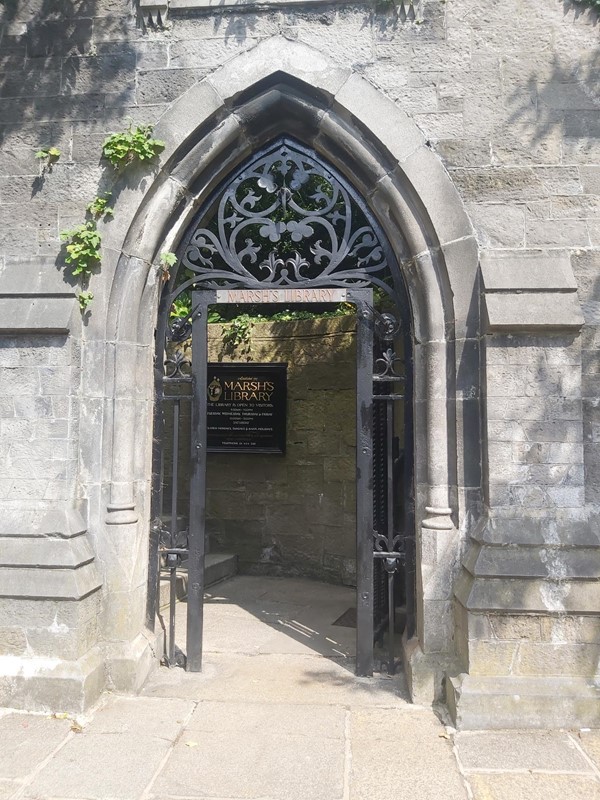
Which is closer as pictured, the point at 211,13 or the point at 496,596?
the point at 496,596

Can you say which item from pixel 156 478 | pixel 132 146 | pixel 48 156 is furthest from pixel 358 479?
pixel 48 156

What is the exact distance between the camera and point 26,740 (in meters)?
3.18

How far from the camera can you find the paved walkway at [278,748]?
274cm

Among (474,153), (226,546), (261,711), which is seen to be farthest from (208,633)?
(474,153)

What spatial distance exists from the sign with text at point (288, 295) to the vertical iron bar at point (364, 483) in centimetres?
12

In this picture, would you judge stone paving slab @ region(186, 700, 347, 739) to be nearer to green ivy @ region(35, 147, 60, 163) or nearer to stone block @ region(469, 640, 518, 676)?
stone block @ region(469, 640, 518, 676)

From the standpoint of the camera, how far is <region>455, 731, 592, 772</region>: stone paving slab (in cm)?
294

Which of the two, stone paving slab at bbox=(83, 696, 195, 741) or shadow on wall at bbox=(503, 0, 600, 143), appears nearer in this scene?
stone paving slab at bbox=(83, 696, 195, 741)

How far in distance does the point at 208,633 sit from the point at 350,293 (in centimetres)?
309

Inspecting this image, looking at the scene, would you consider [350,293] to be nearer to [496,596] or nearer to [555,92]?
[555,92]

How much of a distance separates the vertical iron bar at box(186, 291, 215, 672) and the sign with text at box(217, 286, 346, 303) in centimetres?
19

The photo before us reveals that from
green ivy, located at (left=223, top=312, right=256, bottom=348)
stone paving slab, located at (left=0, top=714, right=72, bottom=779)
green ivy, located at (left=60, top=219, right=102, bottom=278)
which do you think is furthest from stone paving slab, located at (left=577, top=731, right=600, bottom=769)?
green ivy, located at (left=223, top=312, right=256, bottom=348)

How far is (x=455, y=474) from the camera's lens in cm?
378

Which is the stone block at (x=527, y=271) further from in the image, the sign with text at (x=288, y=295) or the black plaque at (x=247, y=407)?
the black plaque at (x=247, y=407)
